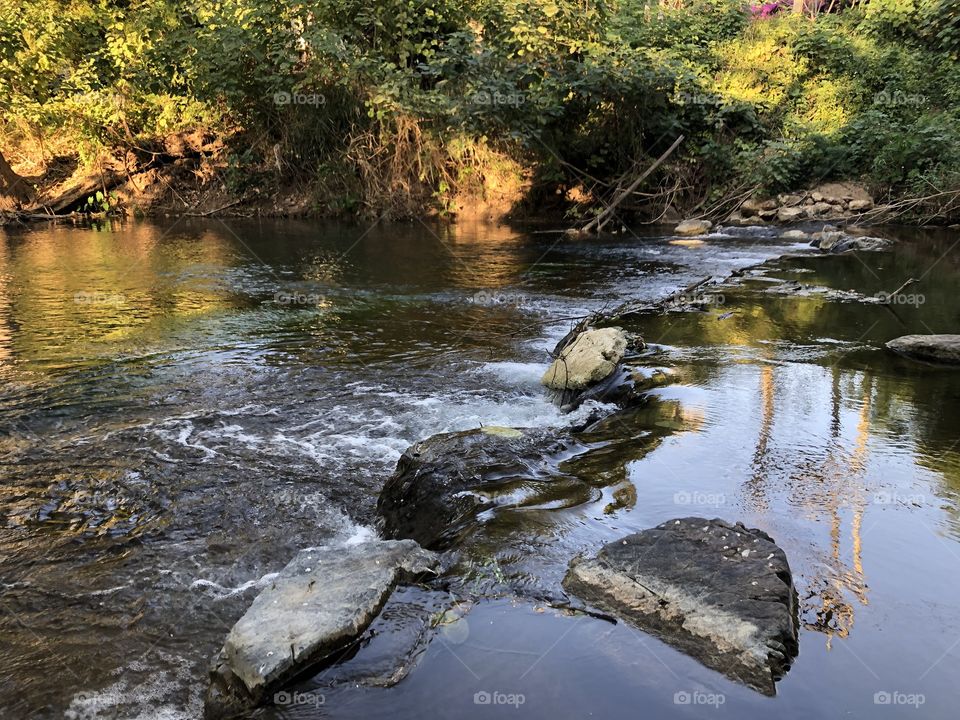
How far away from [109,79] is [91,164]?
A: 2.32 metres

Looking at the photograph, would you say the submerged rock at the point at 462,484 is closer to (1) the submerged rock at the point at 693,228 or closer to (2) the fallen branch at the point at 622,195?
(1) the submerged rock at the point at 693,228

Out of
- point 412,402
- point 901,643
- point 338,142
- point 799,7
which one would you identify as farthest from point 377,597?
point 799,7

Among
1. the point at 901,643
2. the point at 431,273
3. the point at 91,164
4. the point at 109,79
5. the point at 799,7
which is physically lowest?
the point at 901,643

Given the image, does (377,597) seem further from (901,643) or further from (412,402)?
(412,402)

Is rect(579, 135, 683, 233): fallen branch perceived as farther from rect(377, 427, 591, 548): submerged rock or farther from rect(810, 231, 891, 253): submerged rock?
rect(377, 427, 591, 548): submerged rock

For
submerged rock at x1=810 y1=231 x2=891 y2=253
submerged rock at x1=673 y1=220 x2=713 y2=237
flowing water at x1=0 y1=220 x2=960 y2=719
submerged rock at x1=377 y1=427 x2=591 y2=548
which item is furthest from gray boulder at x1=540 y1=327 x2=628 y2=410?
submerged rock at x1=673 y1=220 x2=713 y2=237

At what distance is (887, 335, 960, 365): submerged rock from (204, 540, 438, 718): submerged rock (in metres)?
4.80

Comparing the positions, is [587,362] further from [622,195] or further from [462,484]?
[622,195]

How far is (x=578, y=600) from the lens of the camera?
2.67 m

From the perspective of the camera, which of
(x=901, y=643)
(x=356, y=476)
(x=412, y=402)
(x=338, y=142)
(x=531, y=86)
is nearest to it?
(x=901, y=643)

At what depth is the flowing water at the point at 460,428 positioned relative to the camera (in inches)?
91.7

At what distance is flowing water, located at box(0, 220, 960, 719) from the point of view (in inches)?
91.7

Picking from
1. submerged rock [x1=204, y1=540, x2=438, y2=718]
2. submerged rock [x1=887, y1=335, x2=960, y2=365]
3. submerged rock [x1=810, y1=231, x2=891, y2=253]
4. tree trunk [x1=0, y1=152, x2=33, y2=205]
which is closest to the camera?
submerged rock [x1=204, y1=540, x2=438, y2=718]

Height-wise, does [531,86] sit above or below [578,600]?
above
